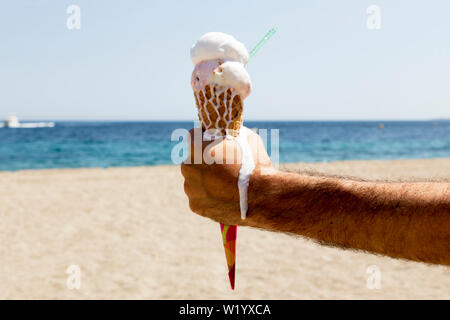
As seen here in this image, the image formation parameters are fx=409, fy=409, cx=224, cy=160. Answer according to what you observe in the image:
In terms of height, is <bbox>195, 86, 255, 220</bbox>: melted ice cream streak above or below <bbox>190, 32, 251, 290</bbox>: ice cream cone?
below

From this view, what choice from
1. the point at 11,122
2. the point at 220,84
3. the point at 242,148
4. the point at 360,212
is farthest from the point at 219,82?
the point at 11,122

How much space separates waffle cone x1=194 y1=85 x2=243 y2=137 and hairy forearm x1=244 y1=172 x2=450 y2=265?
257 mm

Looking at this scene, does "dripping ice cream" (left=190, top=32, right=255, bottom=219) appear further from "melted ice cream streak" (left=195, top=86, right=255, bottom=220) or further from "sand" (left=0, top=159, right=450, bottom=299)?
"sand" (left=0, top=159, right=450, bottom=299)

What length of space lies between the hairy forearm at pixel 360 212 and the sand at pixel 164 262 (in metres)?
3.70

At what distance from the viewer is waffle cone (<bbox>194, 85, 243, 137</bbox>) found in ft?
5.30

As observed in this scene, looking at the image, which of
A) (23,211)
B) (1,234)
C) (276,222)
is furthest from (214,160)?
(23,211)

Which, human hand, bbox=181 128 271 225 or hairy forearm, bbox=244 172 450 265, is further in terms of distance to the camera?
human hand, bbox=181 128 271 225

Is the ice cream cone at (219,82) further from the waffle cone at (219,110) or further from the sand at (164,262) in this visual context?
the sand at (164,262)

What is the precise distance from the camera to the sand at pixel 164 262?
5.49 meters

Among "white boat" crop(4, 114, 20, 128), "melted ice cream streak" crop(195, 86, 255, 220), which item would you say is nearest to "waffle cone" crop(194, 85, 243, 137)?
"melted ice cream streak" crop(195, 86, 255, 220)

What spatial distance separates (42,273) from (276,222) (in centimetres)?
569

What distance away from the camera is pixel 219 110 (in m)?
1.62

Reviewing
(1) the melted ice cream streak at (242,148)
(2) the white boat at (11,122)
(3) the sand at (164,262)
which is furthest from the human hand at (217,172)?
(2) the white boat at (11,122)

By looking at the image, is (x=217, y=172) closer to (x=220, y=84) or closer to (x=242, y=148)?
(x=242, y=148)
